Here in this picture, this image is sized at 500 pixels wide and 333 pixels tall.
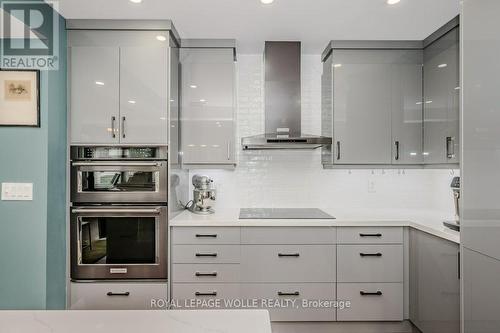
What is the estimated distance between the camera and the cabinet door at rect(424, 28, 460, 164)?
2354mm

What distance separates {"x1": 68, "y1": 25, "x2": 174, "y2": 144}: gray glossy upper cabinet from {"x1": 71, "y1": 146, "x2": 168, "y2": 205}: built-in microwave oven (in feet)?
0.32

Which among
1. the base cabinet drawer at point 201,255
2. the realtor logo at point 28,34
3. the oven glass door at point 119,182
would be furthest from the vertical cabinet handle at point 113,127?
the base cabinet drawer at point 201,255

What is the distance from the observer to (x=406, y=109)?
277 cm

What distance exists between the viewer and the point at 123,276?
239 centimetres

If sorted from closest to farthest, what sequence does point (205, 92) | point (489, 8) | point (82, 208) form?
1. point (489, 8)
2. point (82, 208)
3. point (205, 92)

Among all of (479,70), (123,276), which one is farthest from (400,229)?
(123,276)

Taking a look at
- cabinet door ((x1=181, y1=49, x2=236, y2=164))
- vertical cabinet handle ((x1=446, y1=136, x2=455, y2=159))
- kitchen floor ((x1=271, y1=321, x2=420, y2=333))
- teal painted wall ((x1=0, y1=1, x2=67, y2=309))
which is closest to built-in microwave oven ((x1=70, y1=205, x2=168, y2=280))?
teal painted wall ((x1=0, y1=1, x2=67, y2=309))

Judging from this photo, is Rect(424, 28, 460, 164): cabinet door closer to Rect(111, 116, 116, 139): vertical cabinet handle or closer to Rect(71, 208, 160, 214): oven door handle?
Rect(71, 208, 160, 214): oven door handle

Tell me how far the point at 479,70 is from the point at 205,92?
78.8 inches

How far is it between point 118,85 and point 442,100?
2.67m

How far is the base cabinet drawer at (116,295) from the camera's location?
2.38 meters

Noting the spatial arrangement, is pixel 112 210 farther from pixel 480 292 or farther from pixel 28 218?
pixel 480 292

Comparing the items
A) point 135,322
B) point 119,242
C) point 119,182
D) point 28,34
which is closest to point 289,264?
point 119,242

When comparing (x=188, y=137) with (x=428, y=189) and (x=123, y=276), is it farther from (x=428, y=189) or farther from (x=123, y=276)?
(x=428, y=189)
